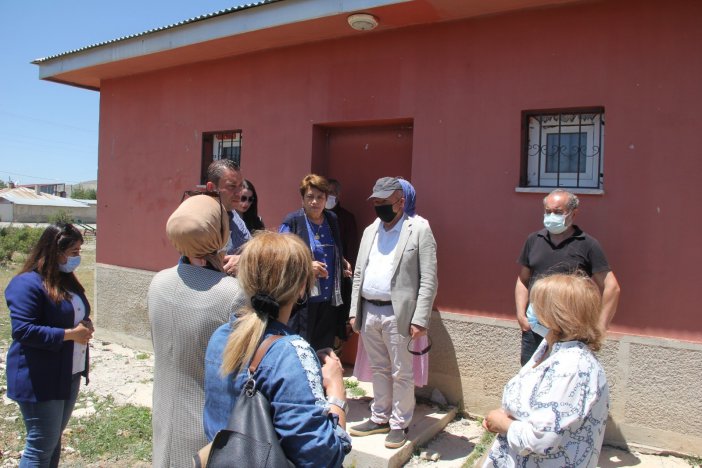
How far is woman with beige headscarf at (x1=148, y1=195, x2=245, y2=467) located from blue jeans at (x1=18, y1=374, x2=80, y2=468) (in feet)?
3.86

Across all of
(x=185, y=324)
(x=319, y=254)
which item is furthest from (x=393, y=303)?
(x=185, y=324)

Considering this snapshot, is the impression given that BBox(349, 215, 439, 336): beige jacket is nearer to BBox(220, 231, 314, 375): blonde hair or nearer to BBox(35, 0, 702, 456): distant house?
BBox(35, 0, 702, 456): distant house

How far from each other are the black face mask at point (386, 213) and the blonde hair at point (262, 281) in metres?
2.30

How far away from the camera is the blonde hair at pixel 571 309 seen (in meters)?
2.09

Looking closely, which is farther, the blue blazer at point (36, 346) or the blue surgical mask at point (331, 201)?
the blue surgical mask at point (331, 201)

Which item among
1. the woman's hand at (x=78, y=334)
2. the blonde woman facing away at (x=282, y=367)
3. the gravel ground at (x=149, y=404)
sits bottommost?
the gravel ground at (x=149, y=404)

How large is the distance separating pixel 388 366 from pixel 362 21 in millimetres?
2933

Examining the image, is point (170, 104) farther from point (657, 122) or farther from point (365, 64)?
point (657, 122)

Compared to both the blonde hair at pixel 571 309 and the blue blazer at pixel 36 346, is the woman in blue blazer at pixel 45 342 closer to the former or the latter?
the blue blazer at pixel 36 346

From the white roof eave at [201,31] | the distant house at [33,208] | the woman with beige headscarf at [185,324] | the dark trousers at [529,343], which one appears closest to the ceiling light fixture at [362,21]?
the white roof eave at [201,31]

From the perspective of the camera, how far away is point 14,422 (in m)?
4.68

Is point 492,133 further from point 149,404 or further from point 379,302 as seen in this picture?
point 149,404

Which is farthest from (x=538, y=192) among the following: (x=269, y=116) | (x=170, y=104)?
(x=170, y=104)

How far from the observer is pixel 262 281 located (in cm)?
171
